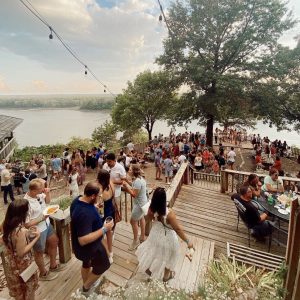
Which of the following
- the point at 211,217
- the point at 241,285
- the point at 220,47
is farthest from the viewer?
the point at 220,47

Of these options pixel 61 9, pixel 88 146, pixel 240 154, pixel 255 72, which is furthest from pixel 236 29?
pixel 88 146

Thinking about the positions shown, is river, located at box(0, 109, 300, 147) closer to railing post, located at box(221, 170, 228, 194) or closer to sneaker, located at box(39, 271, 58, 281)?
railing post, located at box(221, 170, 228, 194)

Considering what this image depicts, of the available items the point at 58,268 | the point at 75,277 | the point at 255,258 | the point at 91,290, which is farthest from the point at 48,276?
the point at 255,258

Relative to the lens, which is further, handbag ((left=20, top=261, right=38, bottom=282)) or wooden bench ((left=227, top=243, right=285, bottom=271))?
wooden bench ((left=227, top=243, right=285, bottom=271))

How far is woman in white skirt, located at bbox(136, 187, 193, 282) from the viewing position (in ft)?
10.4

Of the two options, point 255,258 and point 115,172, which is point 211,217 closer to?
point 255,258

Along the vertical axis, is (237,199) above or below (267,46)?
below

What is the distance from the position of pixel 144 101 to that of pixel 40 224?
72.9 feet

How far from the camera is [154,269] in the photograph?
3.38 meters

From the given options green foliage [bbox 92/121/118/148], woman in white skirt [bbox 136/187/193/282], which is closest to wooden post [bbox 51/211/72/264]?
woman in white skirt [bbox 136/187/193/282]

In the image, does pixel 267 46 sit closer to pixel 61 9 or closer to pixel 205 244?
pixel 61 9

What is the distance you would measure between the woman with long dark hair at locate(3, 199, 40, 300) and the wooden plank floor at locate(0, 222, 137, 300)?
18.1 inches

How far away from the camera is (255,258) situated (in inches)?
163

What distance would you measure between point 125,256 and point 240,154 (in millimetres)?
16176
